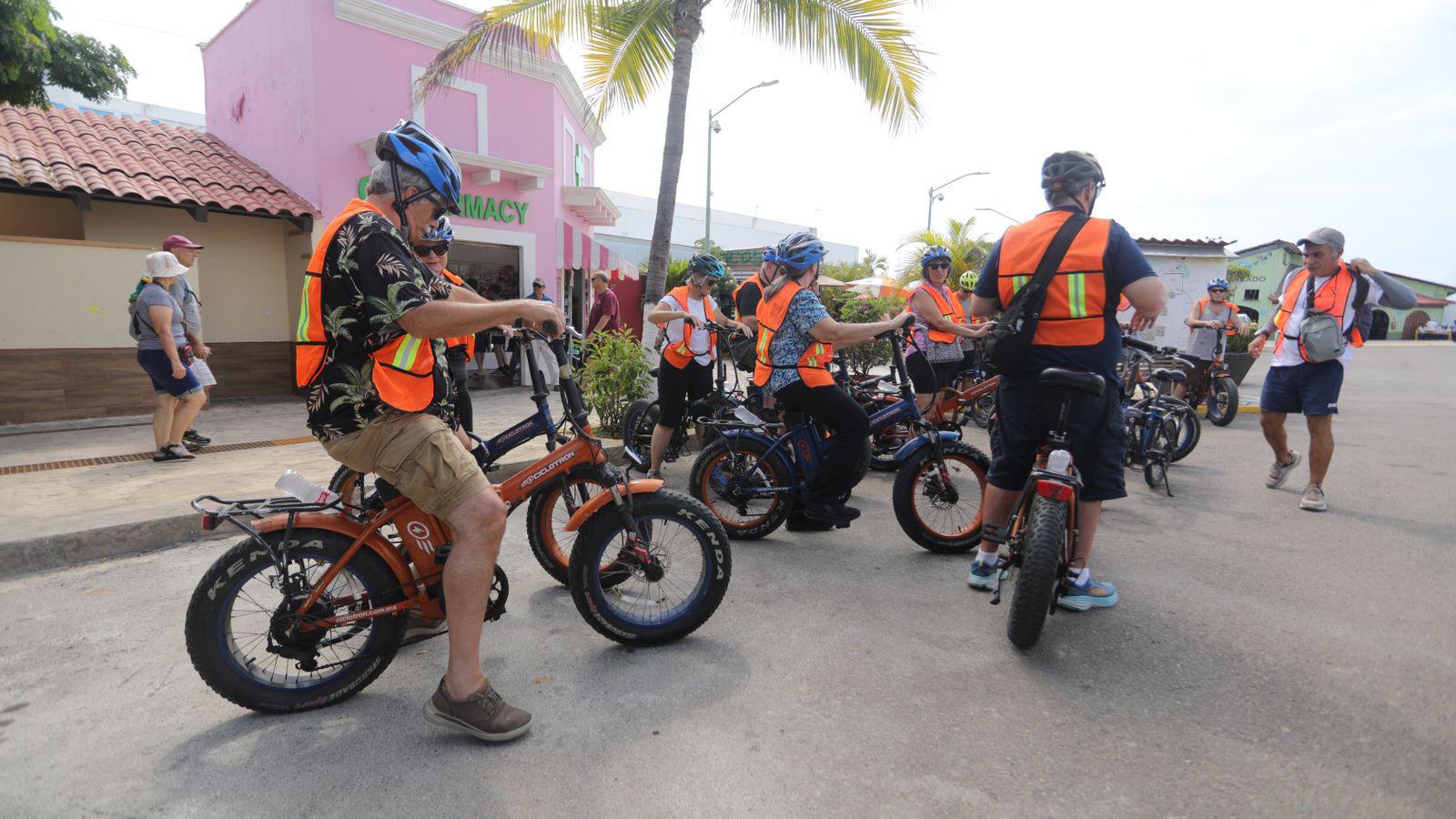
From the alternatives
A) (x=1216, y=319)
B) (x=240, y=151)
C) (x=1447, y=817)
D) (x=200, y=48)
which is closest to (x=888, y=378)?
(x=1447, y=817)

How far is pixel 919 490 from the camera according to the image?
15.2 feet

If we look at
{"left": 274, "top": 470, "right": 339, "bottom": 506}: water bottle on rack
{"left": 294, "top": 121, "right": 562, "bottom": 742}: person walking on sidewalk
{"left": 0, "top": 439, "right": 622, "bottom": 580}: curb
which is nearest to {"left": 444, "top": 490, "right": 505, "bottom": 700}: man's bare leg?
{"left": 294, "top": 121, "right": 562, "bottom": 742}: person walking on sidewalk

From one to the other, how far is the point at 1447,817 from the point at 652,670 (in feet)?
8.49

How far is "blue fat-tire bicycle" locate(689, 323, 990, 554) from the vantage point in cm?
457

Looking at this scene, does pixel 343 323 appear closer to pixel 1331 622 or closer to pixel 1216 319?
pixel 1331 622

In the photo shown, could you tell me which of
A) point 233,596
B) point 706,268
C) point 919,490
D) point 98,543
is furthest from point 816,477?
point 98,543

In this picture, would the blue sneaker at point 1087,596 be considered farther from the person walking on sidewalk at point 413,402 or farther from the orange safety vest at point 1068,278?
the person walking on sidewalk at point 413,402

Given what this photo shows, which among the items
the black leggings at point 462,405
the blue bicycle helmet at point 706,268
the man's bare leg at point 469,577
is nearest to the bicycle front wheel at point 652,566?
the man's bare leg at point 469,577

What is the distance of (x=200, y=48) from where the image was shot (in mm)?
14336

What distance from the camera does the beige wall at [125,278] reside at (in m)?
8.23

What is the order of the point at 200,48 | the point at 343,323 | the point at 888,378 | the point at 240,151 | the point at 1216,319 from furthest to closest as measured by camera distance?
the point at 200,48
the point at 240,151
the point at 1216,319
the point at 888,378
the point at 343,323

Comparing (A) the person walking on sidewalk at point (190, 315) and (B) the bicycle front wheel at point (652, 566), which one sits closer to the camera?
(B) the bicycle front wheel at point (652, 566)

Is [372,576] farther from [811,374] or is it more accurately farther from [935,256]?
[935,256]

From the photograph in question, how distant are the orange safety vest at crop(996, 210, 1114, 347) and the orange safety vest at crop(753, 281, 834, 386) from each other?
4.11 feet
